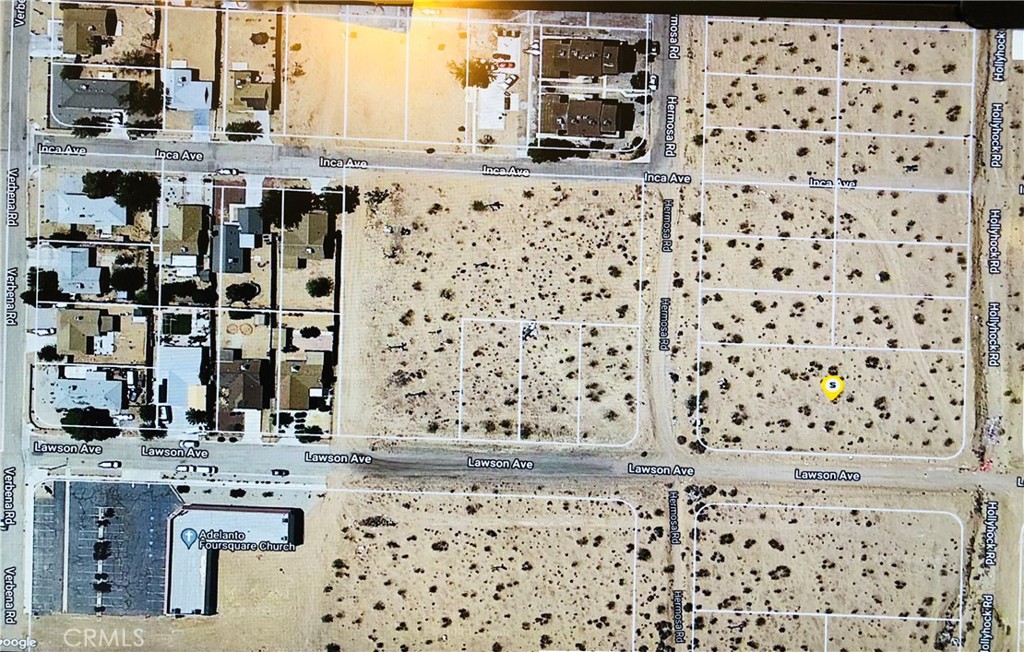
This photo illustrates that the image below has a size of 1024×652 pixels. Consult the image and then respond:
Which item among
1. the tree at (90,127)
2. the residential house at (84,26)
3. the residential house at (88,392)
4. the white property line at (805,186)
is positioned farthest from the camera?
the white property line at (805,186)

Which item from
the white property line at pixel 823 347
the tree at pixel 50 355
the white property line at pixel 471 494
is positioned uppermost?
the white property line at pixel 823 347

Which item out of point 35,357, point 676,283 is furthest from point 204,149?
point 676,283

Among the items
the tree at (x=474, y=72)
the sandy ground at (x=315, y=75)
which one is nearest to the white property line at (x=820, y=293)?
the tree at (x=474, y=72)

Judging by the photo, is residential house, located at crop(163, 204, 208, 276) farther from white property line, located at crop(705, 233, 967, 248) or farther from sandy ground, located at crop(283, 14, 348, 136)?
white property line, located at crop(705, 233, 967, 248)

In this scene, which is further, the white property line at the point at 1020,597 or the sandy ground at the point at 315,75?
the white property line at the point at 1020,597

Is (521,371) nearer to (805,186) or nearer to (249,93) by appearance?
(805,186)

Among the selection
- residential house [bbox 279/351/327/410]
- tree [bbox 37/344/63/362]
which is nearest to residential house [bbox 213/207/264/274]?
residential house [bbox 279/351/327/410]

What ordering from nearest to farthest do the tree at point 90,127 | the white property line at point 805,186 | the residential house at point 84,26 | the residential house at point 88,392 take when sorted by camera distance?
the residential house at point 84,26
the tree at point 90,127
the residential house at point 88,392
the white property line at point 805,186

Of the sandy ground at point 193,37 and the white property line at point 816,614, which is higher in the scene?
the sandy ground at point 193,37

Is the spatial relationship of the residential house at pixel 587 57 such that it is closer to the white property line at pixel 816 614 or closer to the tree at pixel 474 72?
the tree at pixel 474 72
